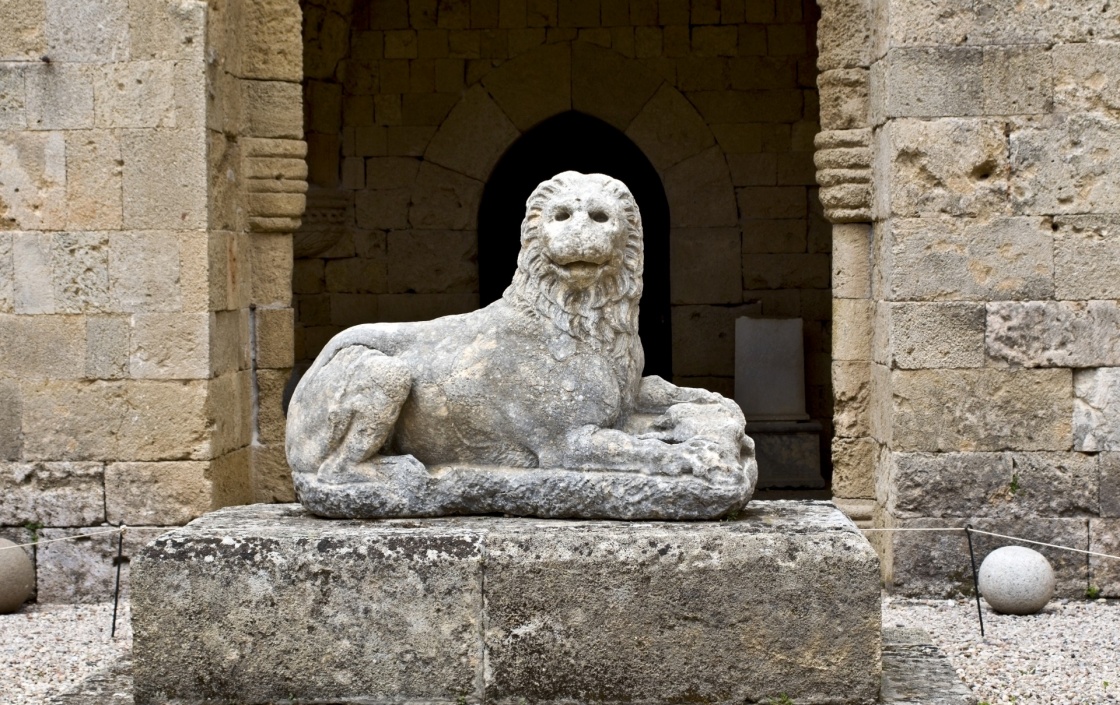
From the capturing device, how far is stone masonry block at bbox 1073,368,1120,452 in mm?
6480

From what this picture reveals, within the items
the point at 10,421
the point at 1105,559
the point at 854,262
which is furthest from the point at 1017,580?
the point at 10,421

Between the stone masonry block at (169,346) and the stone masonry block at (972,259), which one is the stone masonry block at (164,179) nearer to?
the stone masonry block at (169,346)

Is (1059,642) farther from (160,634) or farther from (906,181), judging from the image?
(160,634)

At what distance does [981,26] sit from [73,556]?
4.55 meters

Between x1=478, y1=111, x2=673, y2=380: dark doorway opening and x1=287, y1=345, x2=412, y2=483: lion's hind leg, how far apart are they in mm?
5847

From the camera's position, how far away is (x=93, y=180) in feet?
21.8

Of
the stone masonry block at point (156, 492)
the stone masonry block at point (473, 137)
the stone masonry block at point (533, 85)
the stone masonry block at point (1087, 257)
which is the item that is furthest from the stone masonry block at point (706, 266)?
the stone masonry block at point (156, 492)

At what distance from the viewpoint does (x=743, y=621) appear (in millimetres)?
4289

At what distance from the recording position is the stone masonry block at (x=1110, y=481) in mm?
6523

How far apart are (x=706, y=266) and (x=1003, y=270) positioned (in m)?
4.02

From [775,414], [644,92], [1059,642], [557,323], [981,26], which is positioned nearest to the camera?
[557,323]

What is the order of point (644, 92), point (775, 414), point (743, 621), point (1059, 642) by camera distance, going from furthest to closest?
1. point (644, 92)
2. point (775, 414)
3. point (1059, 642)
4. point (743, 621)

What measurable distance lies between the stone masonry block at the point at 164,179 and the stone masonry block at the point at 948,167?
2.96m

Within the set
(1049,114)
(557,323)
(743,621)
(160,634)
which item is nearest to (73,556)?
(160,634)
